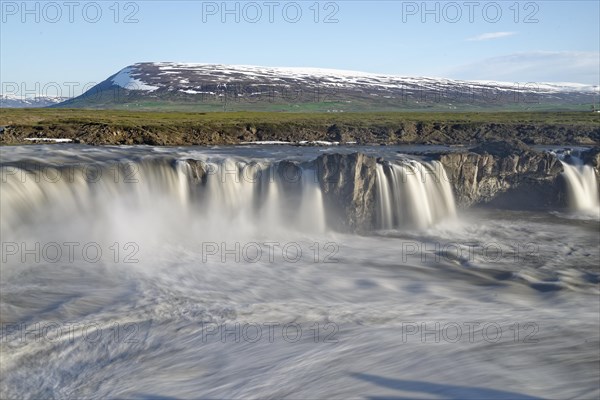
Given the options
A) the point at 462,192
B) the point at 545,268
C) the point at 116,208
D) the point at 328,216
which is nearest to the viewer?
the point at 545,268

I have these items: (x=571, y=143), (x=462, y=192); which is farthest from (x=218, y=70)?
(x=462, y=192)

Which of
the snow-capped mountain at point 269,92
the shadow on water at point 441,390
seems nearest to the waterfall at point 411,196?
the shadow on water at point 441,390

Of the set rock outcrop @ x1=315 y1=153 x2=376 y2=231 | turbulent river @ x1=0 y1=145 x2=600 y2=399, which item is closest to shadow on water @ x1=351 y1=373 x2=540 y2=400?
turbulent river @ x1=0 y1=145 x2=600 y2=399

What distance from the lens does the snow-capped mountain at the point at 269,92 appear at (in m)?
136

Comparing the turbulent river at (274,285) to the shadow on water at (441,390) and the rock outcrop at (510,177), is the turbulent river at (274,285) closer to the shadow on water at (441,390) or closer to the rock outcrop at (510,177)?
the shadow on water at (441,390)

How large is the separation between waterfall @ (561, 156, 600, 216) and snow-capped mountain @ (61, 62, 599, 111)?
90.6m

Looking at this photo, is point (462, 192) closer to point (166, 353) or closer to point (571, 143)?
point (166, 353)

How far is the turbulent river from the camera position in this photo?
10305mm

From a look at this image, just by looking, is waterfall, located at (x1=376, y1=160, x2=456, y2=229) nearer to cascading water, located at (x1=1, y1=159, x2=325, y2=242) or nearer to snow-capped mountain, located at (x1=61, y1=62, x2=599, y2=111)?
cascading water, located at (x1=1, y1=159, x2=325, y2=242)

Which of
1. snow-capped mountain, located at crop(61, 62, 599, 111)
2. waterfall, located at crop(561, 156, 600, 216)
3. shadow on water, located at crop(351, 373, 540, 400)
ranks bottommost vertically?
shadow on water, located at crop(351, 373, 540, 400)

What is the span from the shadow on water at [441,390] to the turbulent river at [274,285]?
33mm

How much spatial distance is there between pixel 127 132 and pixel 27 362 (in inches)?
1038

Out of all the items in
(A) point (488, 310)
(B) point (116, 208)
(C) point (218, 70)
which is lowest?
(A) point (488, 310)

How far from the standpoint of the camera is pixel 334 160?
80.7 feet
